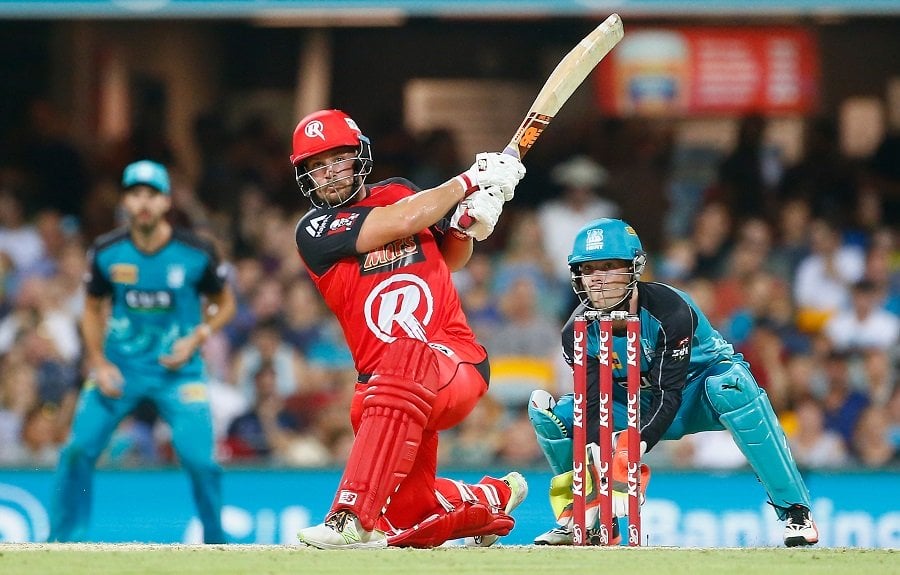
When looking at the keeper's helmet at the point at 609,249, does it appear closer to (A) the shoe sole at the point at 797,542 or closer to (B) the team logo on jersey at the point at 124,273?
(A) the shoe sole at the point at 797,542

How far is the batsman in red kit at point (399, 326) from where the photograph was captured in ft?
17.6

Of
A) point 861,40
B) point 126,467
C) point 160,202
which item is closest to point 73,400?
point 126,467

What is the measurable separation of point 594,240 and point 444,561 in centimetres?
150

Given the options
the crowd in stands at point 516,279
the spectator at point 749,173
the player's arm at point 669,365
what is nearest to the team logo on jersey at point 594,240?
the player's arm at point 669,365

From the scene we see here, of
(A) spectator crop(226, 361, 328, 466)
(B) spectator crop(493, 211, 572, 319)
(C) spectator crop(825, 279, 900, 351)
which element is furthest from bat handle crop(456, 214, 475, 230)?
(C) spectator crop(825, 279, 900, 351)

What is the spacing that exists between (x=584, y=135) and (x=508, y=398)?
3.22 metres

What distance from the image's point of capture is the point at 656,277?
38.7 feet

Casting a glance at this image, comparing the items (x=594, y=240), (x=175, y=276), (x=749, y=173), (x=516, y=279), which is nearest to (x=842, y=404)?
(x=516, y=279)

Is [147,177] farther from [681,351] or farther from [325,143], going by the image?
[681,351]

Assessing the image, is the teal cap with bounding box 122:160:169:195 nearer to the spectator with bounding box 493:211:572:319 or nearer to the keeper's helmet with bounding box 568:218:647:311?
the keeper's helmet with bounding box 568:218:647:311

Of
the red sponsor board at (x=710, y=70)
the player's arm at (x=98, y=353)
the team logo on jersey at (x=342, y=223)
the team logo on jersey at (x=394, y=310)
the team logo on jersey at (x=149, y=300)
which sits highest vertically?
the red sponsor board at (x=710, y=70)

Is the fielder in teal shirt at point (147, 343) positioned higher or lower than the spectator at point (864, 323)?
lower

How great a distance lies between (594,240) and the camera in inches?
230

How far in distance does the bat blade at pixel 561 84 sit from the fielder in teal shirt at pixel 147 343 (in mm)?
2859
